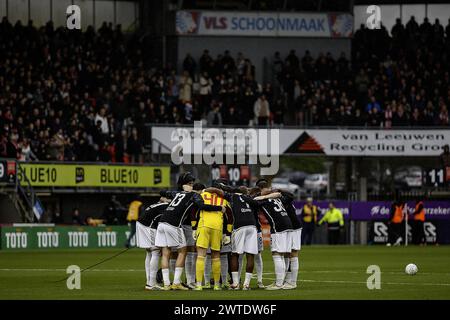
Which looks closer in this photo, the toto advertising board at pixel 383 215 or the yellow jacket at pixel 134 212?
the yellow jacket at pixel 134 212

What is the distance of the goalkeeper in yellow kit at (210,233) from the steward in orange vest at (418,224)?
27.9 meters

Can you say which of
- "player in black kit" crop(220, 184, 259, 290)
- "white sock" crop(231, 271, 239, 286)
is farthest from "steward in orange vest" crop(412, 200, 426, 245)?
"white sock" crop(231, 271, 239, 286)

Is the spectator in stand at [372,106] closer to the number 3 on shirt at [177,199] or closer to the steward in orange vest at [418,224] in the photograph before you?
the steward in orange vest at [418,224]

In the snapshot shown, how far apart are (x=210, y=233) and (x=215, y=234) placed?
11cm

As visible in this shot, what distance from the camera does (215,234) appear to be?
26172 mm

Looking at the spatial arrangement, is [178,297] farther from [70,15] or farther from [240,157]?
[70,15]

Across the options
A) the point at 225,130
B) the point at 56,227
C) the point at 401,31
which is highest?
the point at 401,31

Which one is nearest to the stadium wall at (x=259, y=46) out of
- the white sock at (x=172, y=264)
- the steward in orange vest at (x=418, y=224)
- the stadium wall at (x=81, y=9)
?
the stadium wall at (x=81, y=9)

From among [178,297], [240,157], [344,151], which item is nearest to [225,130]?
[240,157]

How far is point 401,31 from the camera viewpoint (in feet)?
210

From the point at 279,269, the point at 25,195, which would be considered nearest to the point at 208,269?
the point at 279,269

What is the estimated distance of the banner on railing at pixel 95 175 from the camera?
4903 centimetres
